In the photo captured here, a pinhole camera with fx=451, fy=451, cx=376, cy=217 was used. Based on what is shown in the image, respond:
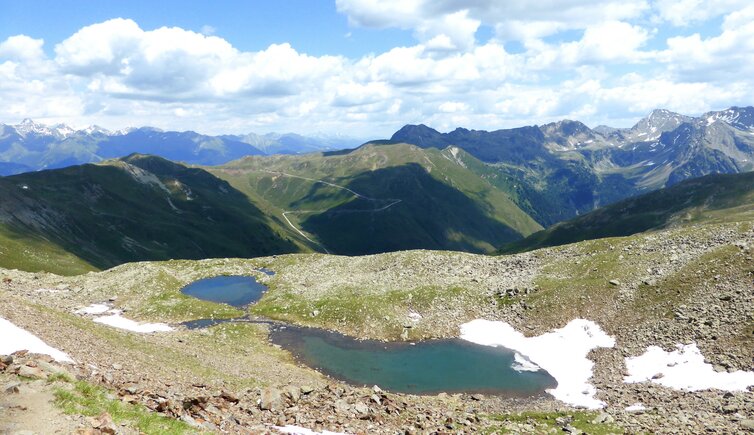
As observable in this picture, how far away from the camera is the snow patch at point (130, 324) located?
6812cm

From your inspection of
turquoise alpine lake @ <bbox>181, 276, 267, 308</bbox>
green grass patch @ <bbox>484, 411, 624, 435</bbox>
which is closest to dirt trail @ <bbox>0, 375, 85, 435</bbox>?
green grass patch @ <bbox>484, 411, 624, 435</bbox>

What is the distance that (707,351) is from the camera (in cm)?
5088

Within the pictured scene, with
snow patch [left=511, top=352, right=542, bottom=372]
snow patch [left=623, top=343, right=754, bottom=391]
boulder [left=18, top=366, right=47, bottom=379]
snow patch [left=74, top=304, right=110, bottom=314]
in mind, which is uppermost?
boulder [left=18, top=366, right=47, bottom=379]

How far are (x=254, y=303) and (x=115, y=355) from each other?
47744 millimetres

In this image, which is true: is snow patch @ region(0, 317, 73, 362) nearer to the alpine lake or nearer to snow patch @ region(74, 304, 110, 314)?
the alpine lake

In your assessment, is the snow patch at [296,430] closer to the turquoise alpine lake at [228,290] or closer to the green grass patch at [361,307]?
the green grass patch at [361,307]

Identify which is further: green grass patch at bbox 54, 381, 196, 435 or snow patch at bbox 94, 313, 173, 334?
snow patch at bbox 94, 313, 173, 334

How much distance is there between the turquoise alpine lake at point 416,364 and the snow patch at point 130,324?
662 inches

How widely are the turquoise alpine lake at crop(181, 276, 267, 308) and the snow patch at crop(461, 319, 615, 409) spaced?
139 ft

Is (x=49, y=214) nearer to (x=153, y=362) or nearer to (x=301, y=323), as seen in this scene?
(x=301, y=323)

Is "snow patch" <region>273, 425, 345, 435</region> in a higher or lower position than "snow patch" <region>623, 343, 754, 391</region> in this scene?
lower

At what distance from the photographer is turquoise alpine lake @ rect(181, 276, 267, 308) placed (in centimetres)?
8624

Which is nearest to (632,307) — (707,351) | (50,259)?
(707,351)

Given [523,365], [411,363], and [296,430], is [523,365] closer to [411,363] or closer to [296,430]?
[411,363]
